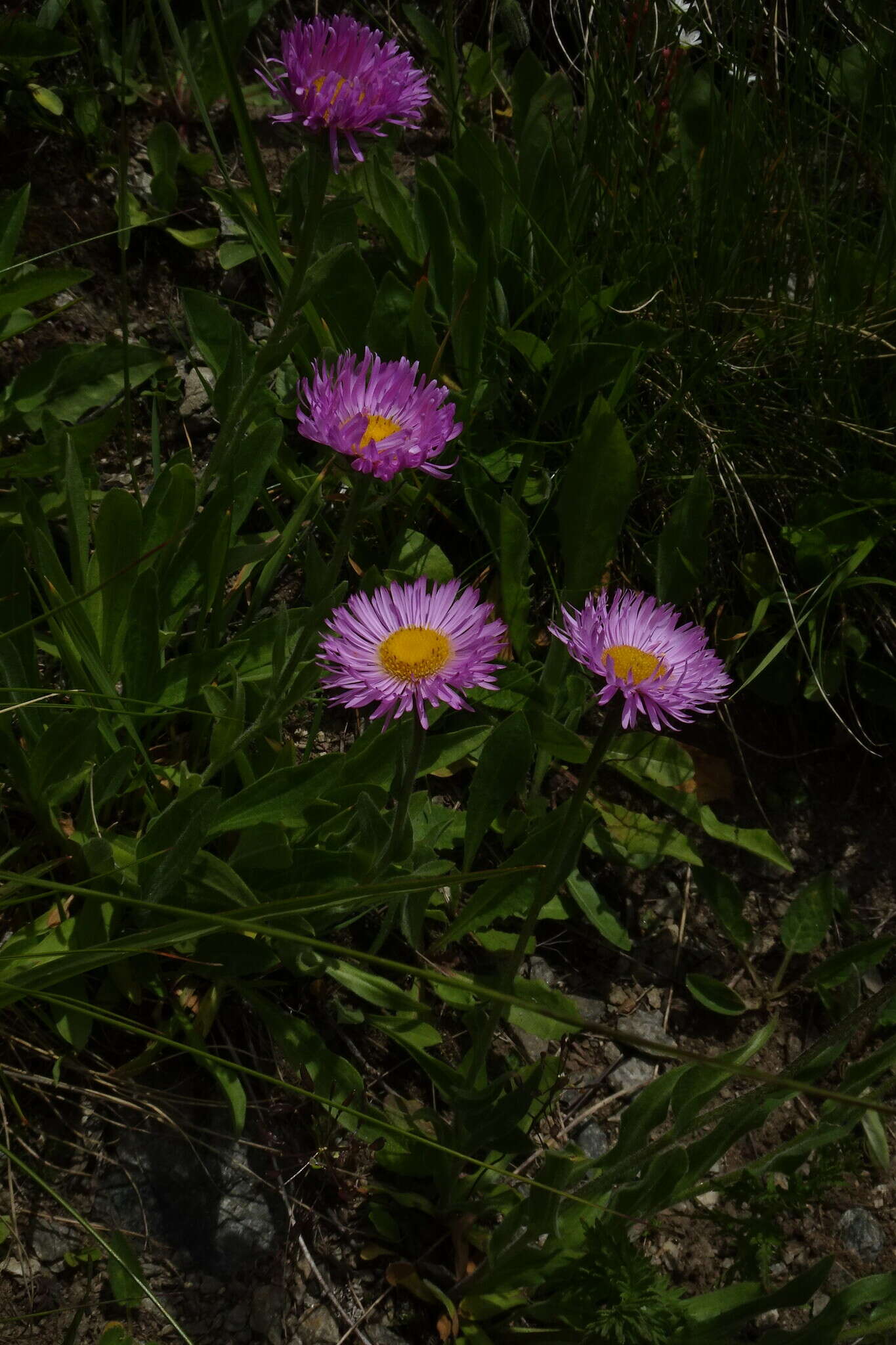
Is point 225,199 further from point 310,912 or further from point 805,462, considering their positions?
point 310,912

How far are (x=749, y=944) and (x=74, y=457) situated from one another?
5.94ft

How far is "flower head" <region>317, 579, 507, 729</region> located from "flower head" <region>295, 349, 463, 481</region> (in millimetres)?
219

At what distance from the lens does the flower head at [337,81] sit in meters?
1.82

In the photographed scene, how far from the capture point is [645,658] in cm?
181

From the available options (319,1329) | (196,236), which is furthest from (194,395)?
(319,1329)

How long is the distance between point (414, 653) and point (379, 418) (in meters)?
0.48

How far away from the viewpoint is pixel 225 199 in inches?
116

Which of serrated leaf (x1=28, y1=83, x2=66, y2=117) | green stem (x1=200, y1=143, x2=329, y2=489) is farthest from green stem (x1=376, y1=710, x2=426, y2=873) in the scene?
serrated leaf (x1=28, y1=83, x2=66, y2=117)

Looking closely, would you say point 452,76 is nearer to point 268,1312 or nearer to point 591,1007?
point 591,1007

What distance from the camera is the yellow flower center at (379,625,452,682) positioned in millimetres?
1863

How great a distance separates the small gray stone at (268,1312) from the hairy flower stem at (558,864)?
0.50 metres

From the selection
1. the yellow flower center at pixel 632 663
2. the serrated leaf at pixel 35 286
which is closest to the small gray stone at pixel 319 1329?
the yellow flower center at pixel 632 663

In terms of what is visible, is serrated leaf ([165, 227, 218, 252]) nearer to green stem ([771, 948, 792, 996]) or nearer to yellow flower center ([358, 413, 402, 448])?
yellow flower center ([358, 413, 402, 448])

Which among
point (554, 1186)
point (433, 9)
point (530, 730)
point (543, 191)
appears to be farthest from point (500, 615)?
point (433, 9)
